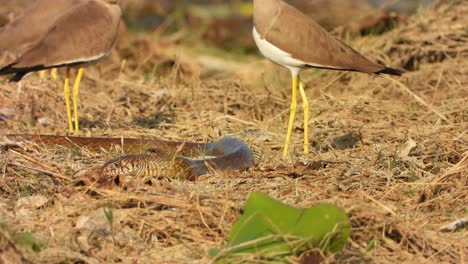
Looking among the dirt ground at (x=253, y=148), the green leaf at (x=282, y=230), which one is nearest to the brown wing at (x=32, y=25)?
the dirt ground at (x=253, y=148)

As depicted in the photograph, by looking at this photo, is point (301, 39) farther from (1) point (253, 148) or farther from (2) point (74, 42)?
(2) point (74, 42)

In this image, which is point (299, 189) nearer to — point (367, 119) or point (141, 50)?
point (367, 119)

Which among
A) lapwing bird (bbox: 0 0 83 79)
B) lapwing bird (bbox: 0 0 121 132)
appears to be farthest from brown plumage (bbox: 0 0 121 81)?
lapwing bird (bbox: 0 0 83 79)

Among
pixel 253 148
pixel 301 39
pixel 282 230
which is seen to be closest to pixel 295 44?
pixel 301 39

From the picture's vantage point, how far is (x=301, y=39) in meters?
6.25

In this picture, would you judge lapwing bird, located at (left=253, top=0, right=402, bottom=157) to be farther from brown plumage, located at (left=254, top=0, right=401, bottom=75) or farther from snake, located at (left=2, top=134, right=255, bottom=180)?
snake, located at (left=2, top=134, right=255, bottom=180)

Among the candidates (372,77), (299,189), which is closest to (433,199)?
(299,189)

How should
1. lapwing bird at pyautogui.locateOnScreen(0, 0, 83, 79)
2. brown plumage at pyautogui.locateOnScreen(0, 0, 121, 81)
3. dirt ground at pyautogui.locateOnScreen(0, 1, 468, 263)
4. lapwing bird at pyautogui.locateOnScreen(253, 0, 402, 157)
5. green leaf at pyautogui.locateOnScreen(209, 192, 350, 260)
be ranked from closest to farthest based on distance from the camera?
green leaf at pyautogui.locateOnScreen(209, 192, 350, 260), dirt ground at pyautogui.locateOnScreen(0, 1, 468, 263), lapwing bird at pyautogui.locateOnScreen(253, 0, 402, 157), brown plumage at pyautogui.locateOnScreen(0, 0, 121, 81), lapwing bird at pyautogui.locateOnScreen(0, 0, 83, 79)

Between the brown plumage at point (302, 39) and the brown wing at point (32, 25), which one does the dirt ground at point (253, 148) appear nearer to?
the brown wing at point (32, 25)

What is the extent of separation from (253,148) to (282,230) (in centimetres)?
238

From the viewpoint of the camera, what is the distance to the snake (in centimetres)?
530

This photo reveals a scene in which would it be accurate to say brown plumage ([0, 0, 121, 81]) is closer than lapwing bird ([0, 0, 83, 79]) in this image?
Yes

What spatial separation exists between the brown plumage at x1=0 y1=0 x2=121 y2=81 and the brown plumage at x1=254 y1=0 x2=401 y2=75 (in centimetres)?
126

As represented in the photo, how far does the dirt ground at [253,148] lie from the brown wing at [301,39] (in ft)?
1.80
